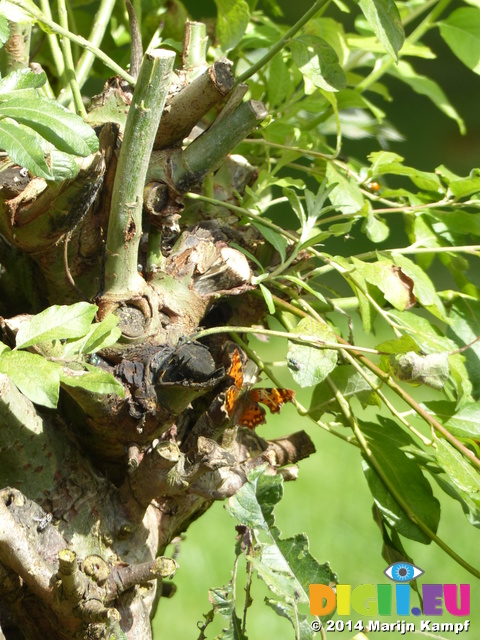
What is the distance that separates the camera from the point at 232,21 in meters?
0.80

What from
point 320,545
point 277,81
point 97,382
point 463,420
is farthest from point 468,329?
point 320,545

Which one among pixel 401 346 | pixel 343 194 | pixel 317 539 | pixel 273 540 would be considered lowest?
pixel 317 539

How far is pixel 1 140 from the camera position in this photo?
0.44 meters

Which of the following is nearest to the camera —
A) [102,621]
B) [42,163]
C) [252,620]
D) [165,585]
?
[42,163]

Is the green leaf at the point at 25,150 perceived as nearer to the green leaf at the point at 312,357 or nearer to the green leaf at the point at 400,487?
the green leaf at the point at 312,357

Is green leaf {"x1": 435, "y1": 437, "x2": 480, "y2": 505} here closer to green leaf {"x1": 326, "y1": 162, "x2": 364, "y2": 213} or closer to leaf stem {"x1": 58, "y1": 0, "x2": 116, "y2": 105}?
green leaf {"x1": 326, "y1": 162, "x2": 364, "y2": 213}

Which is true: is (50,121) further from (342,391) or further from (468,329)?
(468,329)

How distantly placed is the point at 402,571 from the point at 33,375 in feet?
1.38

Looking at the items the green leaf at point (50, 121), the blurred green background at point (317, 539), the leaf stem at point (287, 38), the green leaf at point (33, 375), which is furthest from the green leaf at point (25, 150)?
the blurred green background at point (317, 539)

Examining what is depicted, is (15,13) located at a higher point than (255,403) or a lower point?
higher

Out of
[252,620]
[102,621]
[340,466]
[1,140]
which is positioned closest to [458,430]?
[102,621]

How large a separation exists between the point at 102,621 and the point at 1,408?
0.57ft

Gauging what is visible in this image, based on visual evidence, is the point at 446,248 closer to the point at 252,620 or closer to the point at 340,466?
the point at 252,620

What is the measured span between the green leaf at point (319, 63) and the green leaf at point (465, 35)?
0.23 meters
